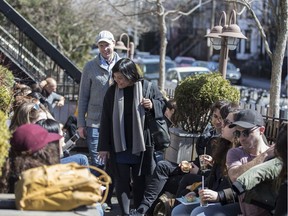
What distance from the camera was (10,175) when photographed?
150 inches

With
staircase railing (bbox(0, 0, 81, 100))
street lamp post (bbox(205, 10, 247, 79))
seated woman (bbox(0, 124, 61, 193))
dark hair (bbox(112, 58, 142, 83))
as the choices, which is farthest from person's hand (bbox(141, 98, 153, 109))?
staircase railing (bbox(0, 0, 81, 100))

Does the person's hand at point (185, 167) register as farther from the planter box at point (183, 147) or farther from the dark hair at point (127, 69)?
the dark hair at point (127, 69)

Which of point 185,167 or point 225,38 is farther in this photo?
point 225,38

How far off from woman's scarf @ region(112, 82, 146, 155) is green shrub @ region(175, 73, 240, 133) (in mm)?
1240

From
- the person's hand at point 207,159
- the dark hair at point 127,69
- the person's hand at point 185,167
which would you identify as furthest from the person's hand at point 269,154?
the dark hair at point 127,69

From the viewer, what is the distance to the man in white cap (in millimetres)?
7152

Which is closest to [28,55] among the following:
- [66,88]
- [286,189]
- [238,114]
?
[66,88]

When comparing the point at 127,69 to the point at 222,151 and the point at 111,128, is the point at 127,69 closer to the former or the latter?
the point at 111,128

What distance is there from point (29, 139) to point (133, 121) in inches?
102

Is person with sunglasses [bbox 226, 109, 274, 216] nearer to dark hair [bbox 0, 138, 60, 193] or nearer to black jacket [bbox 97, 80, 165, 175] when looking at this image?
black jacket [bbox 97, 80, 165, 175]

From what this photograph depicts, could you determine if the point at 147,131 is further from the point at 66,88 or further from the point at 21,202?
the point at 66,88

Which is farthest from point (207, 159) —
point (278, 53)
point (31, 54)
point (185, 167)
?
point (31, 54)

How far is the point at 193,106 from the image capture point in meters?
7.38

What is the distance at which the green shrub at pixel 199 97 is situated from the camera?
7.27 meters
